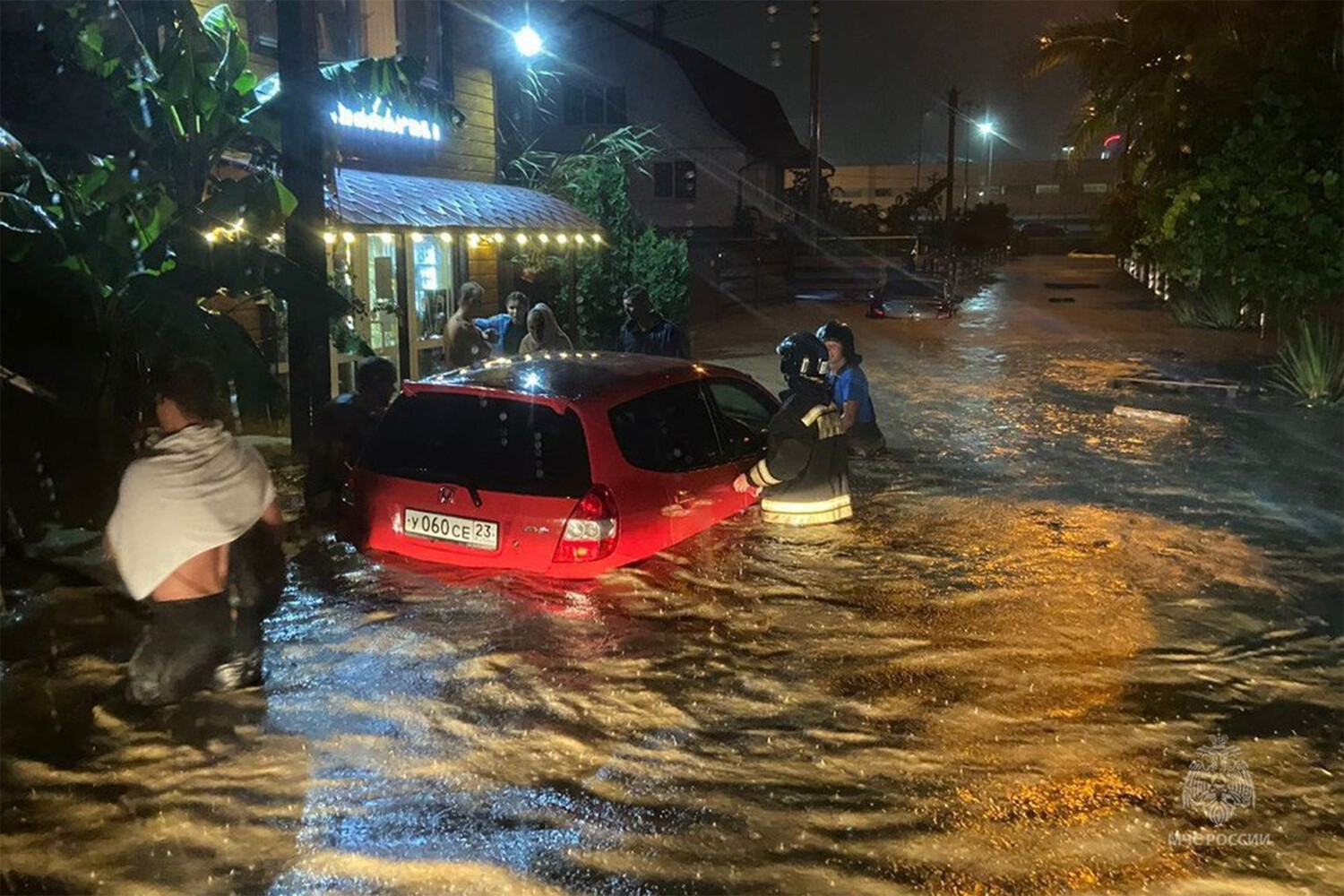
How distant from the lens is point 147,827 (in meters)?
4.48

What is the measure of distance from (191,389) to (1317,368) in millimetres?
15146

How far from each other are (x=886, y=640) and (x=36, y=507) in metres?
6.56

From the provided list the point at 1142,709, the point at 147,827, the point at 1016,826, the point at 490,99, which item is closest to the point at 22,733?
the point at 147,827

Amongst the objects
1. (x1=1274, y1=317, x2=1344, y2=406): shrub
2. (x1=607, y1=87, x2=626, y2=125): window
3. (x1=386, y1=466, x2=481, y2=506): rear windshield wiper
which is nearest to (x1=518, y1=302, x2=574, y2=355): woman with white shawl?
(x1=386, y1=466, x2=481, y2=506): rear windshield wiper

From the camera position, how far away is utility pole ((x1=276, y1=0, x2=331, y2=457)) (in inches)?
355

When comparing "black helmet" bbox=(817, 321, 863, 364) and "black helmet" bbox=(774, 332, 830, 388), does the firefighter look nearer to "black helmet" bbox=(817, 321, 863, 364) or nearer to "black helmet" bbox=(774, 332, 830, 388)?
"black helmet" bbox=(774, 332, 830, 388)

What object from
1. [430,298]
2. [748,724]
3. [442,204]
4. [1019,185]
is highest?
[1019,185]

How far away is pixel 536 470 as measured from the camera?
21.8ft

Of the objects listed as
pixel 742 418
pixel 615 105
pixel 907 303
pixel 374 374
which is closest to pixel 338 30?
pixel 374 374

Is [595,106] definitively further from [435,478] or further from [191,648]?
[191,648]

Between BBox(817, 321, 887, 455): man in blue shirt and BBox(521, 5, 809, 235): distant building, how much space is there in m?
33.1

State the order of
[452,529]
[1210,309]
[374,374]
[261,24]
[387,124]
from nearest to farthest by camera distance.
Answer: [452,529]
[374,374]
[261,24]
[387,124]
[1210,309]

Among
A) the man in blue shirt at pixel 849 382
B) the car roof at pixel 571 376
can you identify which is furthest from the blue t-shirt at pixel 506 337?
the car roof at pixel 571 376

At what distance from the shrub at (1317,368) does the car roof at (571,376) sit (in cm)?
1128
